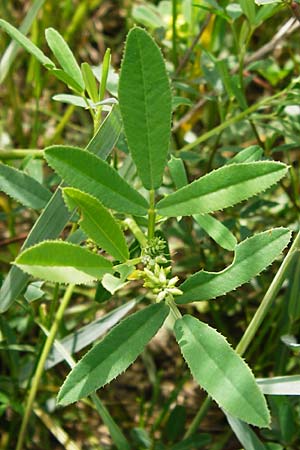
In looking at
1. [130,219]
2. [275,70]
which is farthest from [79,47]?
[130,219]

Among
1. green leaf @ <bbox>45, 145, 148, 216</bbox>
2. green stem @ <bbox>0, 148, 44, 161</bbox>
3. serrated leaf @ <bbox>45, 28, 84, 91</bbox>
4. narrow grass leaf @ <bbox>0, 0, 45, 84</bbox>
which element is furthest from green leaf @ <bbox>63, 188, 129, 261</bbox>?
narrow grass leaf @ <bbox>0, 0, 45, 84</bbox>

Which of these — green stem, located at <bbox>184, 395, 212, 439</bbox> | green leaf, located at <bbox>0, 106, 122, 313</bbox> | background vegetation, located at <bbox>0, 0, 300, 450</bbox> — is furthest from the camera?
background vegetation, located at <bbox>0, 0, 300, 450</bbox>

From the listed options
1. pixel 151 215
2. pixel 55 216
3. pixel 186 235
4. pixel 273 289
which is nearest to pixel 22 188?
pixel 55 216

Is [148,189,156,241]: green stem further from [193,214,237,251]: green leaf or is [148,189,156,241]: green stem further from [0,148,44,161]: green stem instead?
[0,148,44,161]: green stem

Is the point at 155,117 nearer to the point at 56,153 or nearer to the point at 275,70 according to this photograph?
the point at 56,153

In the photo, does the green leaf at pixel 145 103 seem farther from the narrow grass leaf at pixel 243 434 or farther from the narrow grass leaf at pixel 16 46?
the narrow grass leaf at pixel 16 46

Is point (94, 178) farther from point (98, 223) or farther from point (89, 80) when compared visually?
point (89, 80)
